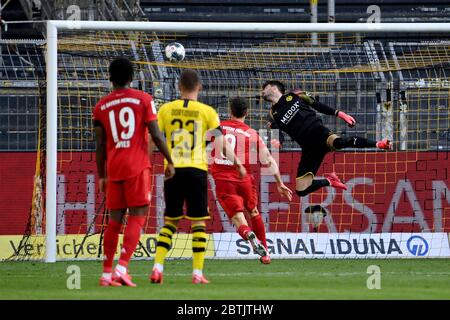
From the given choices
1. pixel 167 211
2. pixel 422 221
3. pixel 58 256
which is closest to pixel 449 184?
pixel 422 221

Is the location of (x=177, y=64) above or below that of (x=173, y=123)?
above

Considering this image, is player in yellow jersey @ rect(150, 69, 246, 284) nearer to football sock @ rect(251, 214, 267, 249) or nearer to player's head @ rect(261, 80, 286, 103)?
football sock @ rect(251, 214, 267, 249)

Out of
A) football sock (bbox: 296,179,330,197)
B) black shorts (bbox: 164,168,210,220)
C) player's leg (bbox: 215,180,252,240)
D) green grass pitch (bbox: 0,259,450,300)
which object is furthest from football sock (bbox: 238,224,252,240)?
black shorts (bbox: 164,168,210,220)

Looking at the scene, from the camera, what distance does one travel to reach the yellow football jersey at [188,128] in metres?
10.6

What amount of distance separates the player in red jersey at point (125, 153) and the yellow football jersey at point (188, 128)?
402 millimetres

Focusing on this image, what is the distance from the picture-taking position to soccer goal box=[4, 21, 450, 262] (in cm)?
1727

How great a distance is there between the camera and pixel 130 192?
10.2 m

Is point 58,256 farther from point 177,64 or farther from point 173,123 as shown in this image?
point 173,123

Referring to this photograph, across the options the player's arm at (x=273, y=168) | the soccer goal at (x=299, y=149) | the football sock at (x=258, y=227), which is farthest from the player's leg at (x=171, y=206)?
the soccer goal at (x=299, y=149)

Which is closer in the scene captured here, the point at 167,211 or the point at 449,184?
the point at 167,211

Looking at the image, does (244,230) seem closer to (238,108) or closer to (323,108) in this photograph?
(238,108)

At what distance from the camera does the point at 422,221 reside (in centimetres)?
1802

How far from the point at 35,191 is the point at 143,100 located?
7.44 m

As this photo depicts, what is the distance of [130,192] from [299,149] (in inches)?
335
